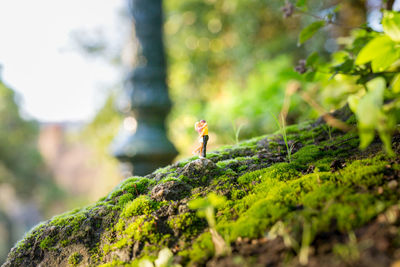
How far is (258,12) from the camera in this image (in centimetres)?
789

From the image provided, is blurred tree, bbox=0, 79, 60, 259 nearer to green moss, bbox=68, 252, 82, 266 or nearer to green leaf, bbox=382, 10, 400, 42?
green moss, bbox=68, 252, 82, 266

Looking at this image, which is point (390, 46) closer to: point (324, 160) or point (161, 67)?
point (324, 160)

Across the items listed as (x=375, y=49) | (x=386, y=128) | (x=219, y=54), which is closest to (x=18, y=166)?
(x=219, y=54)

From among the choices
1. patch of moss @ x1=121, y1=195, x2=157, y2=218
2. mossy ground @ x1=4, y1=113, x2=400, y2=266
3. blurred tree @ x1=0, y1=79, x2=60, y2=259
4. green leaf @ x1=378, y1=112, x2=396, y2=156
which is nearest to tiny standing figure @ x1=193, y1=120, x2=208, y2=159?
mossy ground @ x1=4, y1=113, x2=400, y2=266

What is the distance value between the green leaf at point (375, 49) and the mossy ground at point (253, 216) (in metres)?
0.44

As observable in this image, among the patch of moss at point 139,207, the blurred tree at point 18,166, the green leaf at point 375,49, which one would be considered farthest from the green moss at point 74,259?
the blurred tree at point 18,166

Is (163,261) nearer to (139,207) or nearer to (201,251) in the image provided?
(201,251)

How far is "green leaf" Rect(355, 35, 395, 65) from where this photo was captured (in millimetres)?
1036

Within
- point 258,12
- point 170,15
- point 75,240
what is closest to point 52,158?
point 170,15

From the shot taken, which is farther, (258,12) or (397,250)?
(258,12)

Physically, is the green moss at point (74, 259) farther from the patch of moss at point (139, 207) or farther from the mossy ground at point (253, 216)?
the patch of moss at point (139, 207)

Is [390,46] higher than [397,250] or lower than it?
higher

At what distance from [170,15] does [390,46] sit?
31.5 ft

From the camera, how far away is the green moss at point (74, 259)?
4.01ft
